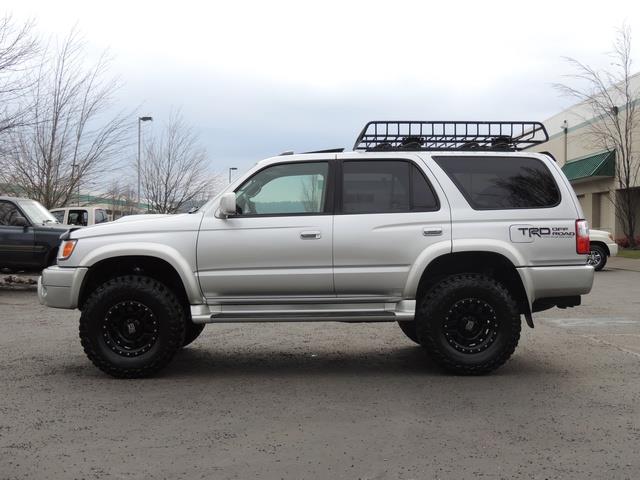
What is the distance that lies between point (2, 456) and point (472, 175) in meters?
4.44

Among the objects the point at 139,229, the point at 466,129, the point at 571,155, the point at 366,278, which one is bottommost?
the point at 366,278

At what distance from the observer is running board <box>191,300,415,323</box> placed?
5.96 m

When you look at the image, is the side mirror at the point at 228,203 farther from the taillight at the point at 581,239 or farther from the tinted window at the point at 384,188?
the taillight at the point at 581,239

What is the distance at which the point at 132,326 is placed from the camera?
238 inches

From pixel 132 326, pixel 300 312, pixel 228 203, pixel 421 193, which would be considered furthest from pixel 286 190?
pixel 132 326

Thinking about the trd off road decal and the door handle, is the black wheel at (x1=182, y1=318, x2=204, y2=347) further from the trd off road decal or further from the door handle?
the trd off road decal

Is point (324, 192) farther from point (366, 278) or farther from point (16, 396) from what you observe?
point (16, 396)

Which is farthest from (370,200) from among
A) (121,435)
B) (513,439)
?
(121,435)

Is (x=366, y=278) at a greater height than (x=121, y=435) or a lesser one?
greater

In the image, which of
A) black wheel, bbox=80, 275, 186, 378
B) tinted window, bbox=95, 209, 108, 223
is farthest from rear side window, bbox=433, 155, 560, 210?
tinted window, bbox=95, 209, 108, 223

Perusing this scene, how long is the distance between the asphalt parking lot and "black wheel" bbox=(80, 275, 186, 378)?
7.3 inches

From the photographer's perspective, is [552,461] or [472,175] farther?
[472,175]

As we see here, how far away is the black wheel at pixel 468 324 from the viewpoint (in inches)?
235

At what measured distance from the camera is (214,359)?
6.98 metres
